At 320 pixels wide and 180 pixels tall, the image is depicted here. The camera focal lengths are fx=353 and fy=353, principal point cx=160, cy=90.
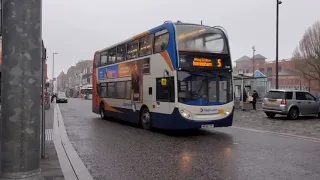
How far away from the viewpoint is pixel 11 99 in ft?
10.1

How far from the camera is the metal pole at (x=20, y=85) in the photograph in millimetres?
3090

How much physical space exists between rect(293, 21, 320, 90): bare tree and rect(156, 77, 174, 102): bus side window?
126ft

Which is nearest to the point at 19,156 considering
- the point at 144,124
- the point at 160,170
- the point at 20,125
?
the point at 20,125

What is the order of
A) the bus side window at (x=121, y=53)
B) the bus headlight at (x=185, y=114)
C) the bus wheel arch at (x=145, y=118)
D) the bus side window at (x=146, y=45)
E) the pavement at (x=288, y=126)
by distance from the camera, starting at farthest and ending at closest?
the bus side window at (x=121, y=53), the pavement at (x=288, y=126), the bus wheel arch at (x=145, y=118), the bus side window at (x=146, y=45), the bus headlight at (x=185, y=114)

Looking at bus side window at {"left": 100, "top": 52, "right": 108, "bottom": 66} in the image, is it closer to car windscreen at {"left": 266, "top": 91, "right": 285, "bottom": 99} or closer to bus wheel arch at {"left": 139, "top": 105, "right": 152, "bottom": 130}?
bus wheel arch at {"left": 139, "top": 105, "right": 152, "bottom": 130}

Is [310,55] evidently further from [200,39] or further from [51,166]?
[51,166]

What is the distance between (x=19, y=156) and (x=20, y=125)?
0.29m

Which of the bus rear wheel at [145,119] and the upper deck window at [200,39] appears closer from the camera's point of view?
the upper deck window at [200,39]

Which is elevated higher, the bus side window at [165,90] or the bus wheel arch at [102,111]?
the bus side window at [165,90]

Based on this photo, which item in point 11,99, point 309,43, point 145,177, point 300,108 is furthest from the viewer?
point 309,43

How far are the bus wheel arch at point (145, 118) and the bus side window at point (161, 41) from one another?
8.00ft

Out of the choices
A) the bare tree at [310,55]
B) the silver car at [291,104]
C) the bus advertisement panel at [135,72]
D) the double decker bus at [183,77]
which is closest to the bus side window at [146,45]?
the double decker bus at [183,77]

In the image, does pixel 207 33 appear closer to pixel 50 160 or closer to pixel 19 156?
pixel 50 160

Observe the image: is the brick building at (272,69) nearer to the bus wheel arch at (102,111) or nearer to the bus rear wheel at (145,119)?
the bus wheel arch at (102,111)
